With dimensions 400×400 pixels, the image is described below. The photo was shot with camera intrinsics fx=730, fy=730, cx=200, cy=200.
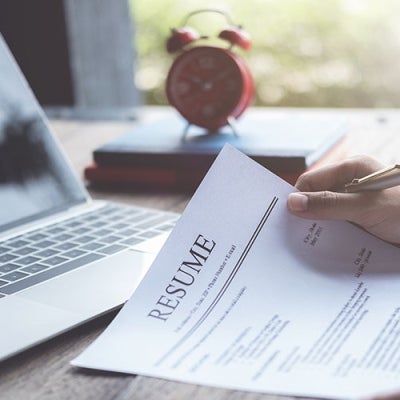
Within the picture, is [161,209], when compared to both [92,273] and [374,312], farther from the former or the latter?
[374,312]

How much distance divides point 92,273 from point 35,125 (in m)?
0.33

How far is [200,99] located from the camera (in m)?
1.16

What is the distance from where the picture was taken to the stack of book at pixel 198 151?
1.03m

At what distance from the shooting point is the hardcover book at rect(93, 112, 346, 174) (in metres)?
1.03

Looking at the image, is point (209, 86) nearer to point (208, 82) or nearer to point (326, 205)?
point (208, 82)

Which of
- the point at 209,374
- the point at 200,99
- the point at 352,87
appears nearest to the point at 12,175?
the point at 200,99

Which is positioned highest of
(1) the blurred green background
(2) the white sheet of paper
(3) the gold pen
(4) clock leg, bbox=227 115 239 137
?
(3) the gold pen

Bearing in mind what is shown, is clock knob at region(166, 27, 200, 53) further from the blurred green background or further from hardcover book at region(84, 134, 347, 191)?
the blurred green background

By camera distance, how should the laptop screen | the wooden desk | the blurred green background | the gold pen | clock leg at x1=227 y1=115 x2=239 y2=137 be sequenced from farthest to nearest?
the blurred green background < clock leg at x1=227 y1=115 x2=239 y2=137 < the laptop screen < the gold pen < the wooden desk

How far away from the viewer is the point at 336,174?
0.80 metres

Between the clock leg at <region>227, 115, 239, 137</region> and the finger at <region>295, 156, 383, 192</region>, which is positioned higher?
the finger at <region>295, 156, 383, 192</region>

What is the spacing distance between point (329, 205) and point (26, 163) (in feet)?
1.36

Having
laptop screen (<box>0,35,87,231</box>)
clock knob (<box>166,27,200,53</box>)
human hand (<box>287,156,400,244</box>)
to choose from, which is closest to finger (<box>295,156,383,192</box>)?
human hand (<box>287,156,400,244</box>)

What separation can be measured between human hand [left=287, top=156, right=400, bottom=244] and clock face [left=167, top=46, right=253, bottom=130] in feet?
1.24
